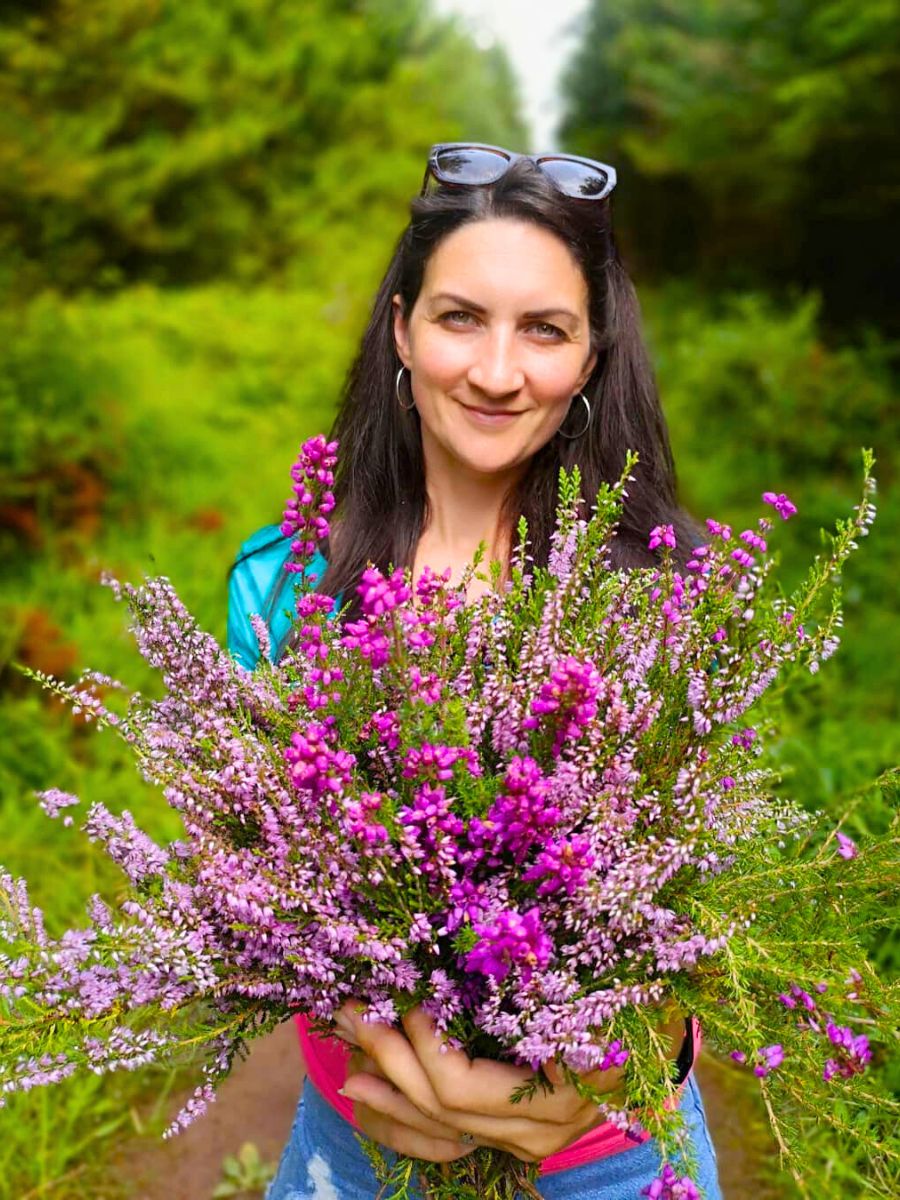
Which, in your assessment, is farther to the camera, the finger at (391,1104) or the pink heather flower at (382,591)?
the finger at (391,1104)

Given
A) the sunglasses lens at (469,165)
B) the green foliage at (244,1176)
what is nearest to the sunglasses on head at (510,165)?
the sunglasses lens at (469,165)

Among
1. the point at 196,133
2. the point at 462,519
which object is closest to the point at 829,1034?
the point at 462,519

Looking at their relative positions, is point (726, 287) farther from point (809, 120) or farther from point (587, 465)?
point (587, 465)

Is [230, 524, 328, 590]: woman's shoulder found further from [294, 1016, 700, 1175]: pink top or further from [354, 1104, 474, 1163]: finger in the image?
[354, 1104, 474, 1163]: finger

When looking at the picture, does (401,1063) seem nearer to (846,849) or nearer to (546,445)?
(846,849)

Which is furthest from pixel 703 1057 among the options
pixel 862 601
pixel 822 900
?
pixel 862 601

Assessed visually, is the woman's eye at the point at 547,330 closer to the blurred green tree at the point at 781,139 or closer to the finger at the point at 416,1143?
the finger at the point at 416,1143

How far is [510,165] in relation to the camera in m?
2.20

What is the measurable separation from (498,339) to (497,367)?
6 centimetres

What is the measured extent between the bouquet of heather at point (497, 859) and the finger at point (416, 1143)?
5cm

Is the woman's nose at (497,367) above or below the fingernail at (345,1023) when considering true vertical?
above

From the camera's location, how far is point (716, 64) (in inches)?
485

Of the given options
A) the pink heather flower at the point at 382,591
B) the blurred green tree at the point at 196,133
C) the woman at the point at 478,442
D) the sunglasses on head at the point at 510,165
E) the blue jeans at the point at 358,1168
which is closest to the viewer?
the pink heather flower at the point at 382,591

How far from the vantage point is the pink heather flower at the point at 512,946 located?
1.26m
